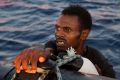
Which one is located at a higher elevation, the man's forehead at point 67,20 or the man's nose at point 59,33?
the man's forehead at point 67,20

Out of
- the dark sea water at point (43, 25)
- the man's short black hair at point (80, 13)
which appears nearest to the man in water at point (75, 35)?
the man's short black hair at point (80, 13)

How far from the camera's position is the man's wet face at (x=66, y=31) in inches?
139

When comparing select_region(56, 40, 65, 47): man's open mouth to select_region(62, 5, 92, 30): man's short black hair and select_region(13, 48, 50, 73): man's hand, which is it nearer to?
select_region(62, 5, 92, 30): man's short black hair

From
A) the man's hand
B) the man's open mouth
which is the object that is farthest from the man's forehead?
the man's hand

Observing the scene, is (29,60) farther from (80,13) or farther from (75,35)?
(80,13)

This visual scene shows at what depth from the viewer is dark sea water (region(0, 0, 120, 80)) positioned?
6258 mm

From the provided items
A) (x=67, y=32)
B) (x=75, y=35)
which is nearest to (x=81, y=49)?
(x=75, y=35)

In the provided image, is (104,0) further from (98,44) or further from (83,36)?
(83,36)

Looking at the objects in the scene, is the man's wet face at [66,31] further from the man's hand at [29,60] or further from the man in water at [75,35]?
the man's hand at [29,60]

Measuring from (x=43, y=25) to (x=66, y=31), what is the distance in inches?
146

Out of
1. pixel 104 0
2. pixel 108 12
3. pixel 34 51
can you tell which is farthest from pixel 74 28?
pixel 104 0

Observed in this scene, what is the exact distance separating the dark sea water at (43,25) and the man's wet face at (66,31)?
6.30 ft

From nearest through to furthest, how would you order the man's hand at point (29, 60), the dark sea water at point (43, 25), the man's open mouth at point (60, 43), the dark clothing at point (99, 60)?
the man's hand at point (29, 60)
the man's open mouth at point (60, 43)
the dark clothing at point (99, 60)
the dark sea water at point (43, 25)

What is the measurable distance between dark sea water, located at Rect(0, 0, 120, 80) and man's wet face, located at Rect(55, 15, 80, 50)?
6.30 feet
